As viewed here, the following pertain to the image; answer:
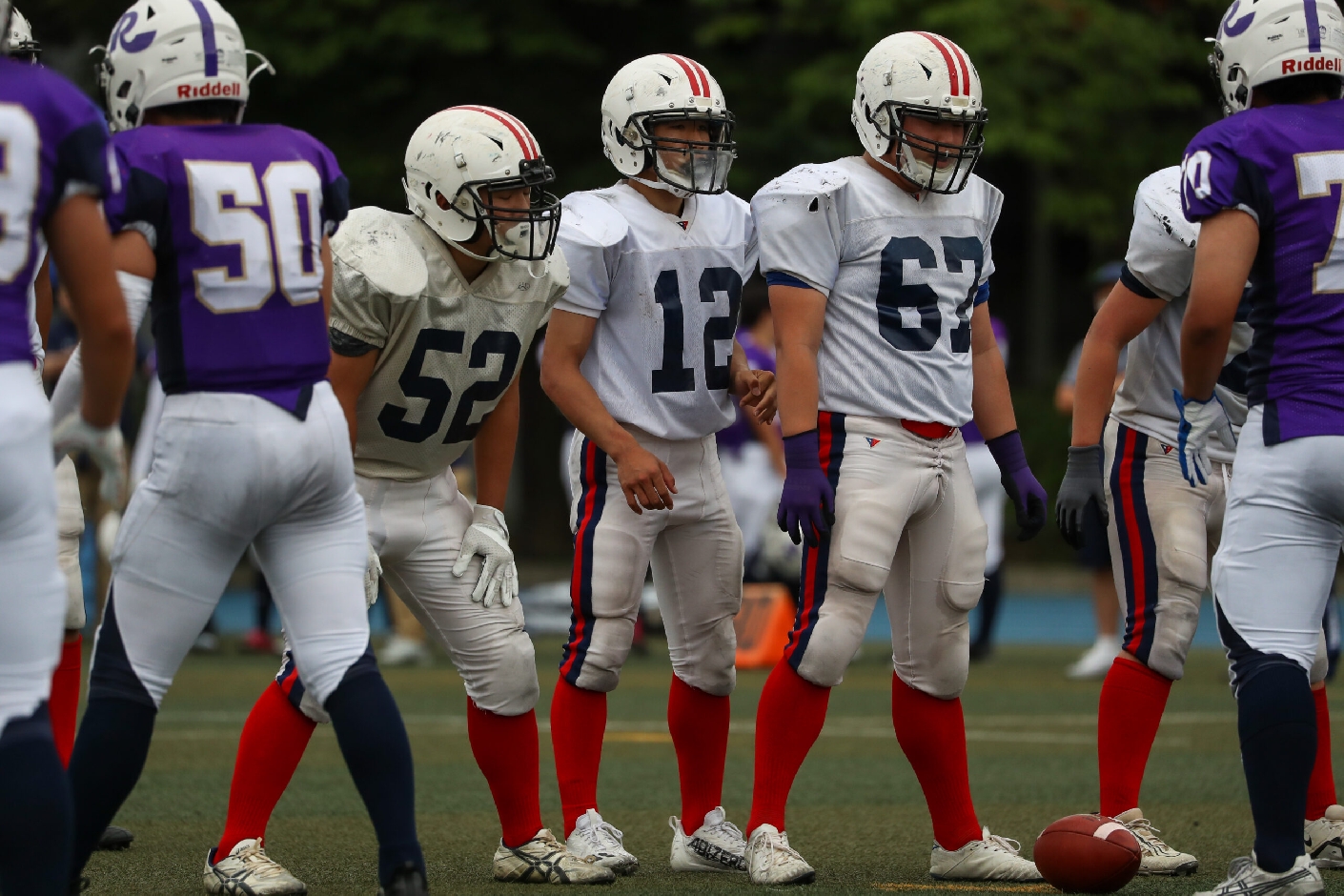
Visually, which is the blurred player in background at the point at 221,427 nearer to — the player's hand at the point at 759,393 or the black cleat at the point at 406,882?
the black cleat at the point at 406,882

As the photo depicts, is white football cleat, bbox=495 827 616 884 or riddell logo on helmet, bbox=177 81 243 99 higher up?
riddell logo on helmet, bbox=177 81 243 99

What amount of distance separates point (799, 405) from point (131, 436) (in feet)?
26.4

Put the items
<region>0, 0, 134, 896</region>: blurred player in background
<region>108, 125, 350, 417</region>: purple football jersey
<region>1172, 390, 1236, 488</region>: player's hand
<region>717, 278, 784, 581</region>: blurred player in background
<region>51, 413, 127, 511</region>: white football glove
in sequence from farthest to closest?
<region>717, 278, 784, 581</region>: blurred player in background < <region>1172, 390, 1236, 488</region>: player's hand < <region>108, 125, 350, 417</region>: purple football jersey < <region>51, 413, 127, 511</region>: white football glove < <region>0, 0, 134, 896</region>: blurred player in background

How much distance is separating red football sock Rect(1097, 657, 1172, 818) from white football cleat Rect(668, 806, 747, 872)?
98 centimetres

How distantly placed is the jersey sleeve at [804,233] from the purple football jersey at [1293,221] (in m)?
1.02

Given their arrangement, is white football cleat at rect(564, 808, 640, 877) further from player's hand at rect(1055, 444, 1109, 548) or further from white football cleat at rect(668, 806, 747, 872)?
player's hand at rect(1055, 444, 1109, 548)

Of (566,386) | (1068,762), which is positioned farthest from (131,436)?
(566,386)

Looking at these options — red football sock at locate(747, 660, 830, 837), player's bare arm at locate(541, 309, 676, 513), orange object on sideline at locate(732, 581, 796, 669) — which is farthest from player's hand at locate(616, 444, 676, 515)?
orange object on sideline at locate(732, 581, 796, 669)

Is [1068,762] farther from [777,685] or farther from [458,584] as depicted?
[458,584]

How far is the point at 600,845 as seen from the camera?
5.04 metres

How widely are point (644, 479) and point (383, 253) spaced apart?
35.0 inches

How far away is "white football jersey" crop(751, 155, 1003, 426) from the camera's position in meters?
4.92

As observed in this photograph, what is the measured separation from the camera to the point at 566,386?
16.7 ft

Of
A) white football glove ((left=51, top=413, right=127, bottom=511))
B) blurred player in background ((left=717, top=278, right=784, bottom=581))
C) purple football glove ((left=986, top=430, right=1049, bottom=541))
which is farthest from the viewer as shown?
blurred player in background ((left=717, top=278, right=784, bottom=581))
